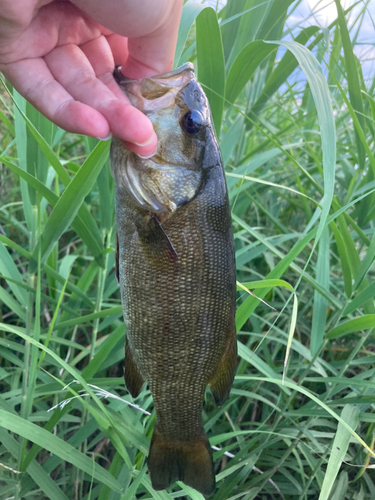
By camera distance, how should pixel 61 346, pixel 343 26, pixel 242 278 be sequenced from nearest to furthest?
pixel 343 26
pixel 61 346
pixel 242 278

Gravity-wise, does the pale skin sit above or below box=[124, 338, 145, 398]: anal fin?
above

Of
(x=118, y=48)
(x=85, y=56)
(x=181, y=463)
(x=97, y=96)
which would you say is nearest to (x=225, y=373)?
(x=181, y=463)

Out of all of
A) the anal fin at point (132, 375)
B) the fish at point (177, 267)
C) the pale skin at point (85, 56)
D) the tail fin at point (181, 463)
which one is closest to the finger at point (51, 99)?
the pale skin at point (85, 56)

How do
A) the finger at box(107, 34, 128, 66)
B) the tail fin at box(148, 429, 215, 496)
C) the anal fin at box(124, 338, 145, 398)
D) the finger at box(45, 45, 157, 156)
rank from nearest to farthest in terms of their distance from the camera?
the finger at box(45, 45, 157, 156) → the tail fin at box(148, 429, 215, 496) → the anal fin at box(124, 338, 145, 398) → the finger at box(107, 34, 128, 66)

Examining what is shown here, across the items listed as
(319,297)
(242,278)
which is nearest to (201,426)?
(319,297)

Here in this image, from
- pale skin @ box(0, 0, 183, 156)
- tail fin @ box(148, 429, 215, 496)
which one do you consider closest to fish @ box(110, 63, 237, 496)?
tail fin @ box(148, 429, 215, 496)

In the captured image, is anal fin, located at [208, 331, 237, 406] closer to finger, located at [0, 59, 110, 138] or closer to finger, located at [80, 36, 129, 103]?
finger, located at [0, 59, 110, 138]

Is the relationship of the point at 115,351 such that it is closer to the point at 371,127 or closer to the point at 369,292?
the point at 369,292
